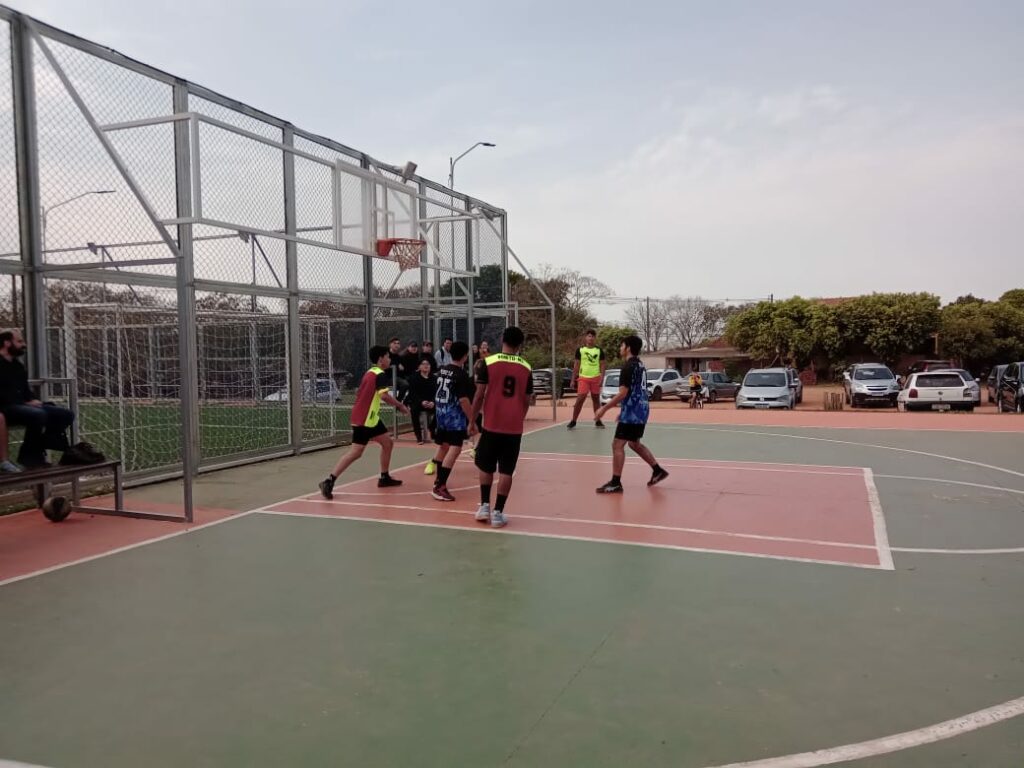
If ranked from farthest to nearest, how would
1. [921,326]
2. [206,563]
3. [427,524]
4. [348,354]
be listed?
1. [921,326]
2. [348,354]
3. [427,524]
4. [206,563]

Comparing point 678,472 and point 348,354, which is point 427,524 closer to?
point 678,472

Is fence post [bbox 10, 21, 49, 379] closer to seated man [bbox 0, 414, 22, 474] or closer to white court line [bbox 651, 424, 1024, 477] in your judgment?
seated man [bbox 0, 414, 22, 474]

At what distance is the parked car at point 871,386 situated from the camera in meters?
25.8

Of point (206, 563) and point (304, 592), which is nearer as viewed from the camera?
point (304, 592)

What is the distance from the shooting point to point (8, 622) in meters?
5.05

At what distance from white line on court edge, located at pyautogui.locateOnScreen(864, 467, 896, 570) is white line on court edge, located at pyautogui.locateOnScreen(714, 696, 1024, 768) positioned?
8.17ft

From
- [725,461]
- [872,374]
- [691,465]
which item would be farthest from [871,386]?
[691,465]

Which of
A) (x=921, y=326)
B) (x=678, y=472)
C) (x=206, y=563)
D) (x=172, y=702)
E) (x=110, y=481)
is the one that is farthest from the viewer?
(x=921, y=326)

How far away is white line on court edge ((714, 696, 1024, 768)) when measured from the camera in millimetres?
3238

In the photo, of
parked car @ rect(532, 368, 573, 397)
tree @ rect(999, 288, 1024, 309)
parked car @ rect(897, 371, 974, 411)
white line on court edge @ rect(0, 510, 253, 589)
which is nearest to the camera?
white line on court edge @ rect(0, 510, 253, 589)

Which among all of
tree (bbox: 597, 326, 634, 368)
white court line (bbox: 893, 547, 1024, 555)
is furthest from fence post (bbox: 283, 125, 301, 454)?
tree (bbox: 597, 326, 634, 368)

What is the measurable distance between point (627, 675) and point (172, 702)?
2.28m


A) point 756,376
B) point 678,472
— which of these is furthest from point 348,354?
point 756,376

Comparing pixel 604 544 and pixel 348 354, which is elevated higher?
pixel 348 354
